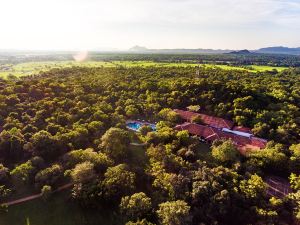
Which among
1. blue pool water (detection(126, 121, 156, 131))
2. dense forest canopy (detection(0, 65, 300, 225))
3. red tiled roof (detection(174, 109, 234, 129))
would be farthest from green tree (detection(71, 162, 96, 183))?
red tiled roof (detection(174, 109, 234, 129))

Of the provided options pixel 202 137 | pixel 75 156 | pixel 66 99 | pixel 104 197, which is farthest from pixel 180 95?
pixel 104 197

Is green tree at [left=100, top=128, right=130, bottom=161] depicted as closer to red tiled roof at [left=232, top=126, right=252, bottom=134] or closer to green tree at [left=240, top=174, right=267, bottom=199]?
green tree at [left=240, top=174, right=267, bottom=199]

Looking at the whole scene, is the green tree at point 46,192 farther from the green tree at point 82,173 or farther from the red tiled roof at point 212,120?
the red tiled roof at point 212,120

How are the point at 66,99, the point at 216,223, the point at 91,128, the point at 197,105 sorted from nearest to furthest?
the point at 216,223 < the point at 91,128 < the point at 66,99 < the point at 197,105

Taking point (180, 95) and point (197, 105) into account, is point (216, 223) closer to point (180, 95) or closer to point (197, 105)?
point (197, 105)

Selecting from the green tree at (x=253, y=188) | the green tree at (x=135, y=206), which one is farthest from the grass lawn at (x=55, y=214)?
the green tree at (x=253, y=188)

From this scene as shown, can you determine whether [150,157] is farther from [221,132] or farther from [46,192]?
[221,132]
